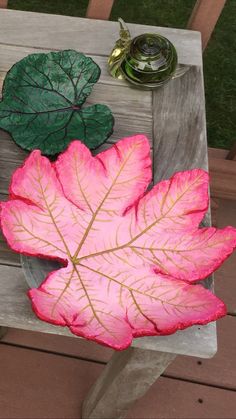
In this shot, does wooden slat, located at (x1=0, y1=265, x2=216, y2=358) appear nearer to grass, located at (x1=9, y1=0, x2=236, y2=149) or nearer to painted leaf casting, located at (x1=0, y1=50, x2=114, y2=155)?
painted leaf casting, located at (x1=0, y1=50, x2=114, y2=155)

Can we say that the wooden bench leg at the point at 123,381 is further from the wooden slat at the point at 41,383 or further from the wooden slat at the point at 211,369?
the wooden slat at the point at 211,369

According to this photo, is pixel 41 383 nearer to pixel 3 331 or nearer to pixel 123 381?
pixel 3 331

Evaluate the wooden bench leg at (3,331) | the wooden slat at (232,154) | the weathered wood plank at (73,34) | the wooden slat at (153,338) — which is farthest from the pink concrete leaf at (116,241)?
the wooden slat at (232,154)

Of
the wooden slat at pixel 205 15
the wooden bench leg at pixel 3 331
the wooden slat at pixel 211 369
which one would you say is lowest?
the wooden bench leg at pixel 3 331

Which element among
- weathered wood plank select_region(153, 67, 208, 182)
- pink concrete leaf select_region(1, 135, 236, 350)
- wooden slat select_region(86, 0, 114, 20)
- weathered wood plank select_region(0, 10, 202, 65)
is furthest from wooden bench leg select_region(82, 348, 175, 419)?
wooden slat select_region(86, 0, 114, 20)

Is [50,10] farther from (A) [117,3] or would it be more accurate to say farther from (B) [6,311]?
(B) [6,311]
